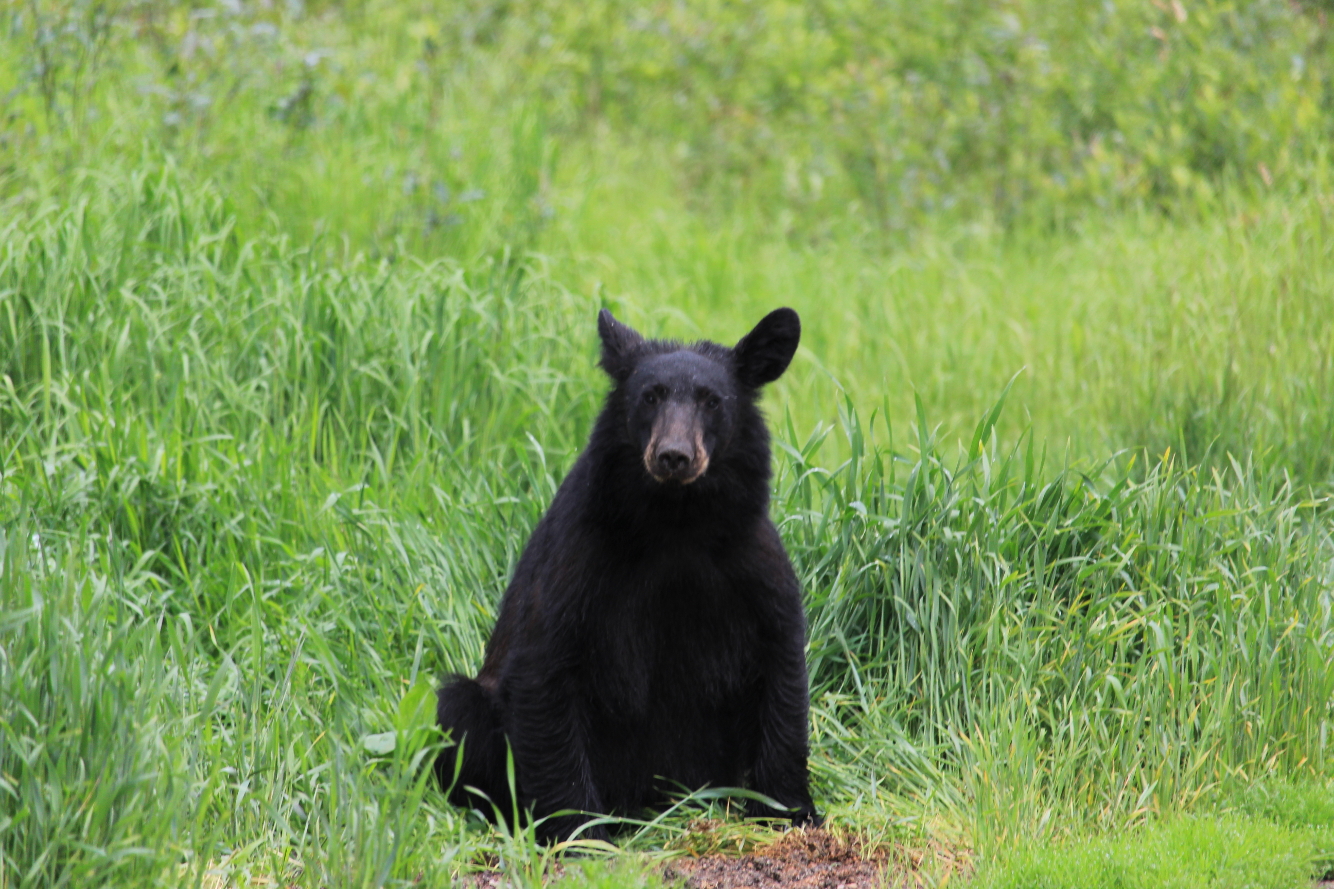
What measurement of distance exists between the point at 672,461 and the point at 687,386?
0.91 ft

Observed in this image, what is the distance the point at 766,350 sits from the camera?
3576 mm

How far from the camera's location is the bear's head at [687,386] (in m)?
3.24

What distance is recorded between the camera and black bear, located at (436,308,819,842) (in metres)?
3.37

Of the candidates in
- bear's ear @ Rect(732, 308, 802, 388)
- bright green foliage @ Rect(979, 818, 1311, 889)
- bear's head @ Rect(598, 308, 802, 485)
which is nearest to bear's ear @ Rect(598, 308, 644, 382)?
bear's head @ Rect(598, 308, 802, 485)

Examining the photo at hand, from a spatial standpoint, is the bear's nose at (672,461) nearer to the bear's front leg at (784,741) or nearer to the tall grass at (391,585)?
the bear's front leg at (784,741)

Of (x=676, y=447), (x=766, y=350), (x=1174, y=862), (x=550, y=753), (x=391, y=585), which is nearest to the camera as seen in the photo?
(x=1174, y=862)

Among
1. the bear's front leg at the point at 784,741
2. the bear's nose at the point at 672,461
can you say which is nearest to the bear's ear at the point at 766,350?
the bear's nose at the point at 672,461

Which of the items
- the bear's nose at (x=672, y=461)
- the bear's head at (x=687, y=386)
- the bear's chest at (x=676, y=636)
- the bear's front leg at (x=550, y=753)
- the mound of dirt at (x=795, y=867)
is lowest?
the mound of dirt at (x=795, y=867)

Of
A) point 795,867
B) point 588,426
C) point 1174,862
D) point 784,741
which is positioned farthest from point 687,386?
point 588,426

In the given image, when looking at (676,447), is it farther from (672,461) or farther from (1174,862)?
(1174,862)

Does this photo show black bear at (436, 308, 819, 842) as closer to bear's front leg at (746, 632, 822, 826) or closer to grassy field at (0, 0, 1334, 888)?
bear's front leg at (746, 632, 822, 826)

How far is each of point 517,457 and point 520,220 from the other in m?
2.35

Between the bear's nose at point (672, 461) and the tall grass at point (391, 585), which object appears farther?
the bear's nose at point (672, 461)

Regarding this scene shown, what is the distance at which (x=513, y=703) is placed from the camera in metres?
3.40
